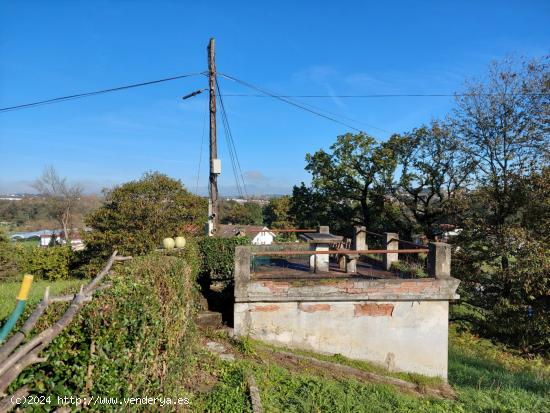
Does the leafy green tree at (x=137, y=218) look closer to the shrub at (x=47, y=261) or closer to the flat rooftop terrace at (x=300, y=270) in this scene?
the shrub at (x=47, y=261)

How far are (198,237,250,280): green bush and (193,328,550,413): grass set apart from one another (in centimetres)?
268

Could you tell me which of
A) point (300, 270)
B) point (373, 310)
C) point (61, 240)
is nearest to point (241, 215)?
point (61, 240)

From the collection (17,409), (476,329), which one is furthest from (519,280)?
(17,409)

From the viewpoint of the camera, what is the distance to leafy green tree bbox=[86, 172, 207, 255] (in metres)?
15.6

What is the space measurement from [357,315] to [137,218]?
1205cm

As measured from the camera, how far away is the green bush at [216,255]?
29.0 feet

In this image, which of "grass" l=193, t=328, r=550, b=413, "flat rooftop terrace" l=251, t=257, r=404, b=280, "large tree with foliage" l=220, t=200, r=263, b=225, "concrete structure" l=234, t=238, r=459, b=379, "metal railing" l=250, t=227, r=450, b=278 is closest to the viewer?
"grass" l=193, t=328, r=550, b=413

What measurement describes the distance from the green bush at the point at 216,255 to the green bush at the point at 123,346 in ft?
14.7

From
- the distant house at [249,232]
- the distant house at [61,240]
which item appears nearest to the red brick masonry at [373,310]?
the distant house at [249,232]

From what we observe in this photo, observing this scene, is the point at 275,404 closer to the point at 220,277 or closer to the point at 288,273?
the point at 288,273

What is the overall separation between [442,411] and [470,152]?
12.9m

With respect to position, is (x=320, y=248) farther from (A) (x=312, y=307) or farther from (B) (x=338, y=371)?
(B) (x=338, y=371)

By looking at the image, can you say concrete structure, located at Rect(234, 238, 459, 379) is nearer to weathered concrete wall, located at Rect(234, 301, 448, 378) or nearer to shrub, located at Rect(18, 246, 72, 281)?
weathered concrete wall, located at Rect(234, 301, 448, 378)

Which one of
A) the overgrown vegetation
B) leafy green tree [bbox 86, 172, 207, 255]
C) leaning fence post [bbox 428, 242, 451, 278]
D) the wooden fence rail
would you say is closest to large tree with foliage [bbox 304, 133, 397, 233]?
the overgrown vegetation
